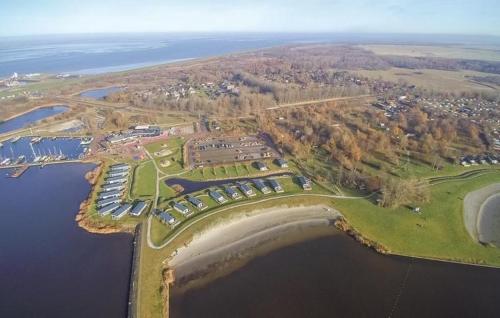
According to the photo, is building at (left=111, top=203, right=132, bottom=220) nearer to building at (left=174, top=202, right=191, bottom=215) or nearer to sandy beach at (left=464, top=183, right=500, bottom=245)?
building at (left=174, top=202, right=191, bottom=215)

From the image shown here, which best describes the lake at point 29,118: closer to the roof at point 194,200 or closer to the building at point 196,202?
the roof at point 194,200

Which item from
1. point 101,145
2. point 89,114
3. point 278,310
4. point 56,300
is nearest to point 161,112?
point 89,114

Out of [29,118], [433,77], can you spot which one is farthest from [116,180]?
[433,77]

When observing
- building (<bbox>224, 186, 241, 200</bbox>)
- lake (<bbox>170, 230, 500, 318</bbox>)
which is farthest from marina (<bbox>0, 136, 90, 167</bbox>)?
lake (<bbox>170, 230, 500, 318</bbox>)

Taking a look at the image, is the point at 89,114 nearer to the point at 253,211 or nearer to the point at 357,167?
the point at 253,211

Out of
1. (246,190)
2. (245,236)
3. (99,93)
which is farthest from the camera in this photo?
(99,93)

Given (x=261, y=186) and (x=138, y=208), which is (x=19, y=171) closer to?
(x=138, y=208)

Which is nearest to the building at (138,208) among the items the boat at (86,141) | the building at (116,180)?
the building at (116,180)

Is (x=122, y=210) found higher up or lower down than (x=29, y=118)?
higher up
